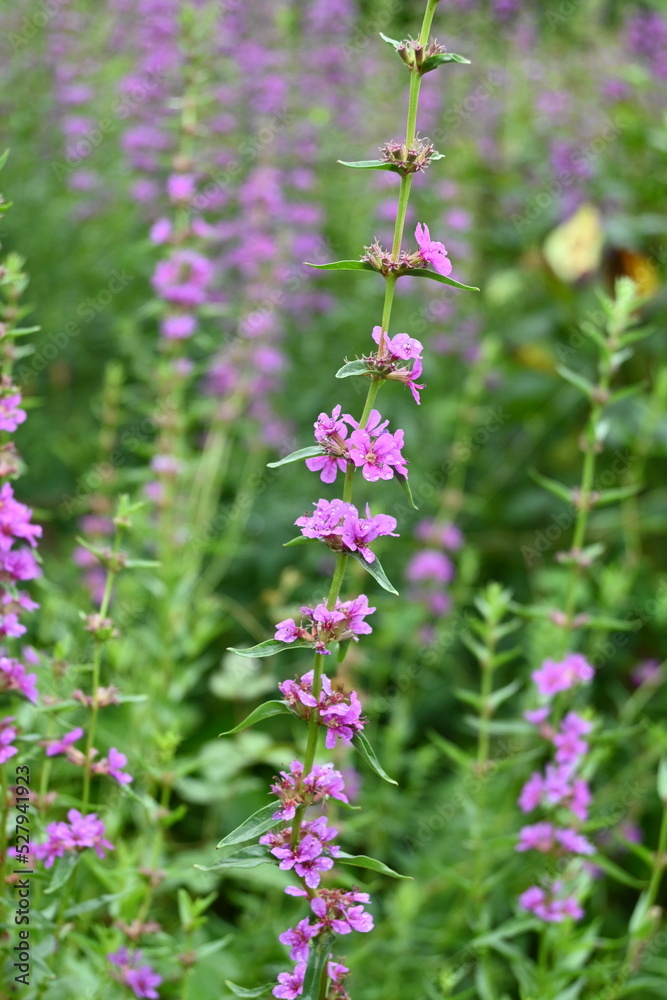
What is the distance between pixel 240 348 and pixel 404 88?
3124 millimetres

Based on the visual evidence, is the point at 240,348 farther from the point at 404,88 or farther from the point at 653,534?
the point at 404,88

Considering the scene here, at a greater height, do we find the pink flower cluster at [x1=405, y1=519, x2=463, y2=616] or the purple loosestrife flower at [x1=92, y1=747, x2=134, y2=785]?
the purple loosestrife flower at [x1=92, y1=747, x2=134, y2=785]

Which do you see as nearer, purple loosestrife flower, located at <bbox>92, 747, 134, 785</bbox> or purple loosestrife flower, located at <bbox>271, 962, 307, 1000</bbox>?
purple loosestrife flower, located at <bbox>271, 962, 307, 1000</bbox>

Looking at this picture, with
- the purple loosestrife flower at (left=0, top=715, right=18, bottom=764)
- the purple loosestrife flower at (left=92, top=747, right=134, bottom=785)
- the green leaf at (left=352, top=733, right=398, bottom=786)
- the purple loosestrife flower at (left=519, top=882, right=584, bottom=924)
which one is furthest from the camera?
the purple loosestrife flower at (left=519, top=882, right=584, bottom=924)

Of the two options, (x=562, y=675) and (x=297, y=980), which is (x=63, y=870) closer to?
(x=297, y=980)

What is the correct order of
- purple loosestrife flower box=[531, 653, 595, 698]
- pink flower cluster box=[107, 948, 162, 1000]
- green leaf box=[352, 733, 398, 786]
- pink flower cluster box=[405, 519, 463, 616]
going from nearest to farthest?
green leaf box=[352, 733, 398, 786], pink flower cluster box=[107, 948, 162, 1000], purple loosestrife flower box=[531, 653, 595, 698], pink flower cluster box=[405, 519, 463, 616]

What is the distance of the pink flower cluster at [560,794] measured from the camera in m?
2.36

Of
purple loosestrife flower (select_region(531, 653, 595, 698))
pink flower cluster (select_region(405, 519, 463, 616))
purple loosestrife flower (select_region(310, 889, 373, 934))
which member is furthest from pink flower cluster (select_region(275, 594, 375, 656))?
pink flower cluster (select_region(405, 519, 463, 616))

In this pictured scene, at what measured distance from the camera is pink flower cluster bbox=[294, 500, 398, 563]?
1538 mm

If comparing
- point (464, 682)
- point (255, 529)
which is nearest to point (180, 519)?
point (255, 529)

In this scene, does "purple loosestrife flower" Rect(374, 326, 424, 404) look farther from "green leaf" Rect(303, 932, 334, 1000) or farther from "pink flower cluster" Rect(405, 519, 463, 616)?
"pink flower cluster" Rect(405, 519, 463, 616)

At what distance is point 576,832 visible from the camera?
2.46 meters

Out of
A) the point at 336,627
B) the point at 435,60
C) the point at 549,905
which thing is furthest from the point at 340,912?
the point at 435,60

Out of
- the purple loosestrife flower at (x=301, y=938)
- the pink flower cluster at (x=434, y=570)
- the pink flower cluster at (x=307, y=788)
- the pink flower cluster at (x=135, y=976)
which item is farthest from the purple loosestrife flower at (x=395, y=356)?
the pink flower cluster at (x=434, y=570)
